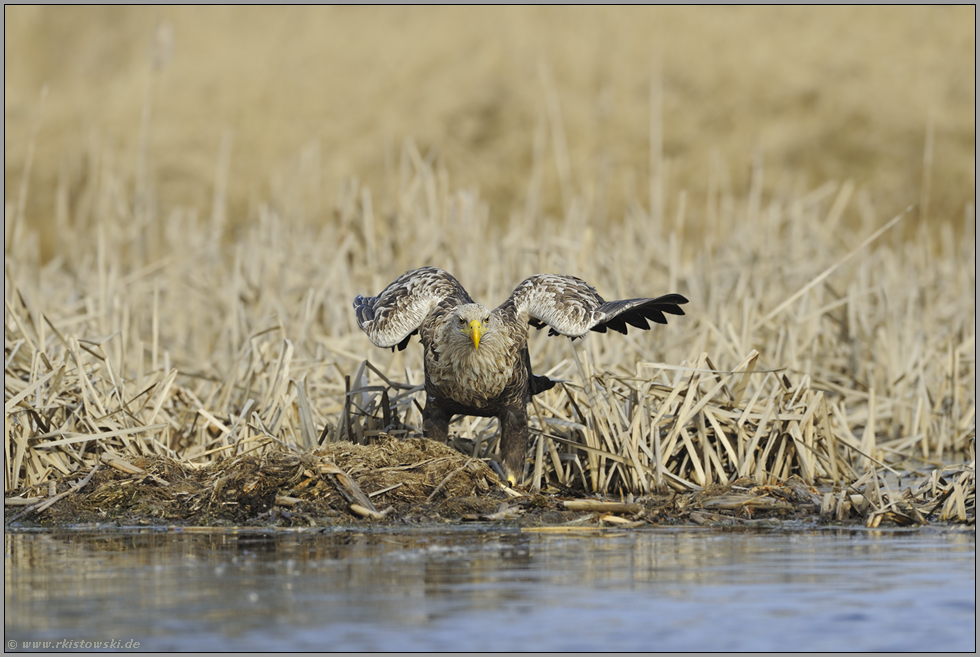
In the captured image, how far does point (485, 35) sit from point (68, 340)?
17.3m

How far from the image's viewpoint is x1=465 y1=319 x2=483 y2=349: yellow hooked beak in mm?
6555

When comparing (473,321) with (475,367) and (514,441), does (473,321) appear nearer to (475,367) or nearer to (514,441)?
(475,367)

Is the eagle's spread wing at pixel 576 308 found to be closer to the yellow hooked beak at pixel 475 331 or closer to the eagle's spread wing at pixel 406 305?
the eagle's spread wing at pixel 406 305

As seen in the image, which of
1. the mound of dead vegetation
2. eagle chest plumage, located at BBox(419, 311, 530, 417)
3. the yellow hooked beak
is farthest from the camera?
eagle chest plumage, located at BBox(419, 311, 530, 417)

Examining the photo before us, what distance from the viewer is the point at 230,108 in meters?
23.4

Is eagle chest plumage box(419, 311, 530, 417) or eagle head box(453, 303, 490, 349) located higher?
eagle head box(453, 303, 490, 349)

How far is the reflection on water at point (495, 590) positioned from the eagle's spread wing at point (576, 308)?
1297 mm

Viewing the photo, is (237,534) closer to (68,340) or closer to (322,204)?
(68,340)

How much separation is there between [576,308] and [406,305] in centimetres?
98

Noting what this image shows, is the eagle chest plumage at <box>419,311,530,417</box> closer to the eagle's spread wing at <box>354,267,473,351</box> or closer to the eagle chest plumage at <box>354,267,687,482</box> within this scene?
the eagle chest plumage at <box>354,267,687,482</box>

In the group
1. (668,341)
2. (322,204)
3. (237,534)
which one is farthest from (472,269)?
(322,204)

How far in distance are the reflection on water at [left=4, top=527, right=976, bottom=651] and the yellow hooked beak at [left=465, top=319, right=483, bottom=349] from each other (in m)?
0.96

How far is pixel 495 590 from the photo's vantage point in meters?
4.72

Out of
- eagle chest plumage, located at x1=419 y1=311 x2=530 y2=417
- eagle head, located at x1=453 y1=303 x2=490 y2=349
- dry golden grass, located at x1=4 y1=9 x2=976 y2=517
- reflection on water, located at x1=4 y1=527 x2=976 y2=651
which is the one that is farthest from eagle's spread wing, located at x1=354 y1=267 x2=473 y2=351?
reflection on water, located at x1=4 y1=527 x2=976 y2=651
